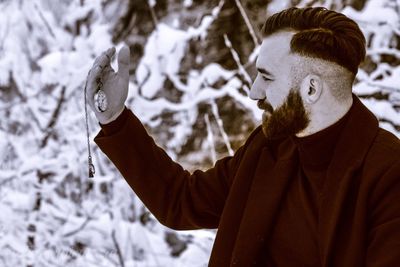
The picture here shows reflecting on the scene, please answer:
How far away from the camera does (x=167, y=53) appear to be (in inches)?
106

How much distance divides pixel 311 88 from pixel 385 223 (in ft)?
1.00

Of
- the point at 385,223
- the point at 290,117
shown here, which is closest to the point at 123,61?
the point at 290,117

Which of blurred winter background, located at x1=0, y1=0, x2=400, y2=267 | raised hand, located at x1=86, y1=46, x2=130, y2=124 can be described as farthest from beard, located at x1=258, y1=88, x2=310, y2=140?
blurred winter background, located at x1=0, y1=0, x2=400, y2=267

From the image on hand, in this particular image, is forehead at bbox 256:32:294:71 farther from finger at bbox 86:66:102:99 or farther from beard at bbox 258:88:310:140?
finger at bbox 86:66:102:99

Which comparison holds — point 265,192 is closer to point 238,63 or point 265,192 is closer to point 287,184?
point 287,184

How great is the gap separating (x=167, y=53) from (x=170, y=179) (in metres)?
1.29

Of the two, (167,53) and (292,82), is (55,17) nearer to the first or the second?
(167,53)

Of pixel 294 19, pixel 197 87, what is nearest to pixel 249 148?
pixel 294 19

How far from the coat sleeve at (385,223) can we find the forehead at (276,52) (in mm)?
301

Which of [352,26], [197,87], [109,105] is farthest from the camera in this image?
[197,87]

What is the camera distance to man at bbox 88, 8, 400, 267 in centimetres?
114

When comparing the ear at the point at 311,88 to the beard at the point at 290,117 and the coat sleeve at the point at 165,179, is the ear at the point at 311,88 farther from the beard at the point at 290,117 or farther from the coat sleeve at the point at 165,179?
the coat sleeve at the point at 165,179

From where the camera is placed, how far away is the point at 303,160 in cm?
129

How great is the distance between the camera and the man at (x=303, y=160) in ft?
3.74
